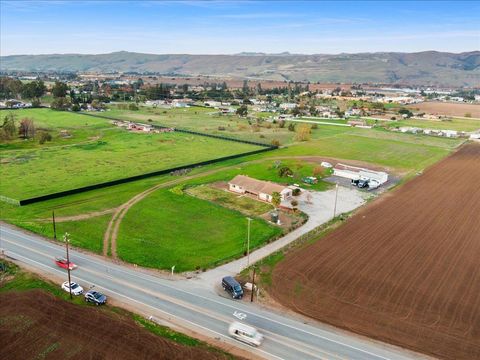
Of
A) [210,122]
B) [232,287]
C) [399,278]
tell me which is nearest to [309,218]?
[399,278]

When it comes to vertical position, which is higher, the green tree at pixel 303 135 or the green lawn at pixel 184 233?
the green tree at pixel 303 135

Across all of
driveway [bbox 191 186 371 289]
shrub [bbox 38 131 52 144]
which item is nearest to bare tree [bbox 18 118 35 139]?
shrub [bbox 38 131 52 144]

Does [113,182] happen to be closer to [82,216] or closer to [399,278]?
[82,216]

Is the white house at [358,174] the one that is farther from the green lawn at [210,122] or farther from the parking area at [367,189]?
the green lawn at [210,122]

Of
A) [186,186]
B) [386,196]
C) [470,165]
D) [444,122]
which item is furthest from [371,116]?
[186,186]

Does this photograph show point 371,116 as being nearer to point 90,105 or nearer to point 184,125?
point 184,125

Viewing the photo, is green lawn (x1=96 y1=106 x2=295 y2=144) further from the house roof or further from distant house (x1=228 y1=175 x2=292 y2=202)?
distant house (x1=228 y1=175 x2=292 y2=202)

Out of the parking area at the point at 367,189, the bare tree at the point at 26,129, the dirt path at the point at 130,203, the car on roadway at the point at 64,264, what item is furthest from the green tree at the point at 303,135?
the car on roadway at the point at 64,264
